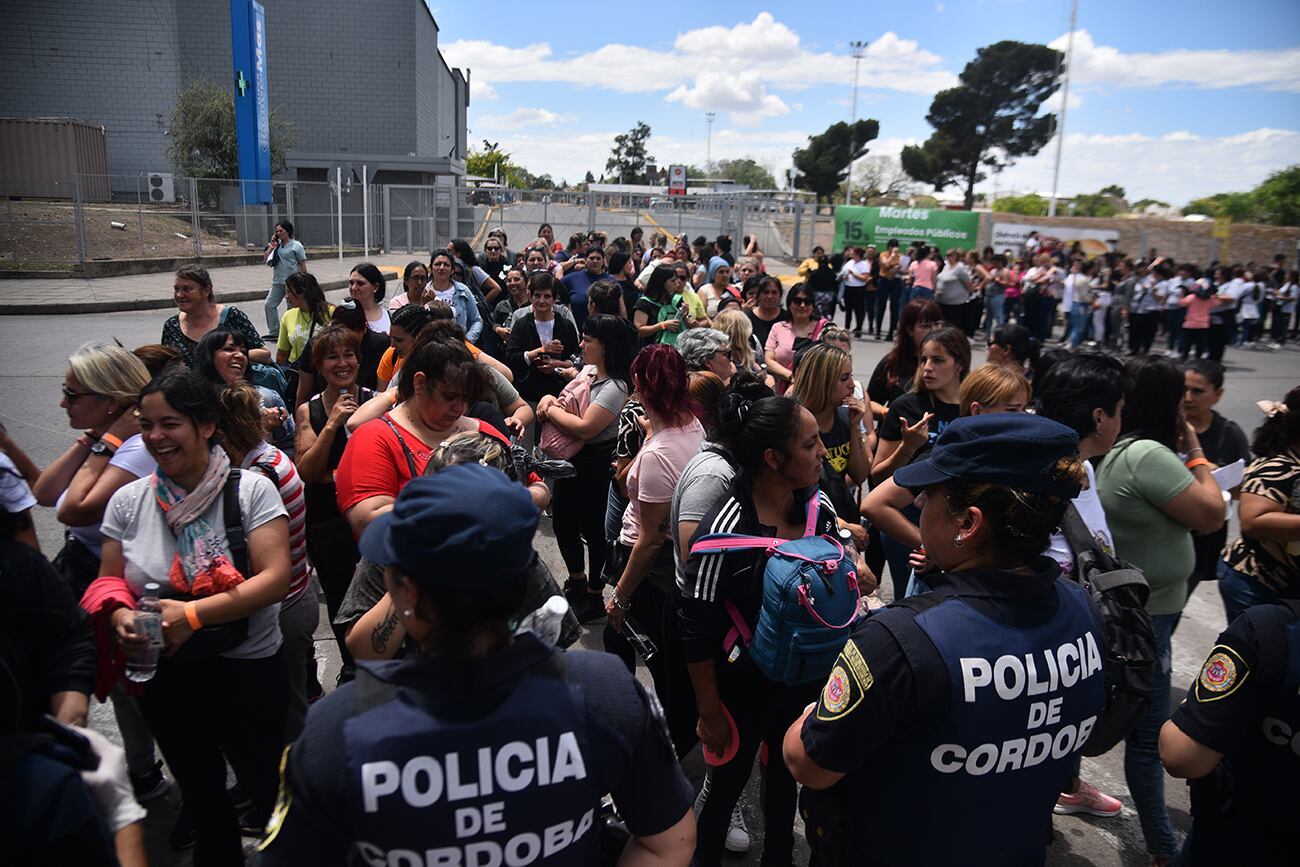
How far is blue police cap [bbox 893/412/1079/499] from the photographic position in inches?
72.0

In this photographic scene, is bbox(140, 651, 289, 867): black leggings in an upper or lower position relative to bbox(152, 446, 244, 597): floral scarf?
lower

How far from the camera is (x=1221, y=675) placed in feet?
6.42

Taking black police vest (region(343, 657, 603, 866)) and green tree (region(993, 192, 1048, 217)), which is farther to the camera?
green tree (region(993, 192, 1048, 217))

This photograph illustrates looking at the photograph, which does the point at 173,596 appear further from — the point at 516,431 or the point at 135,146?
the point at 135,146

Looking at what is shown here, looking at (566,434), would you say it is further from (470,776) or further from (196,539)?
(470,776)

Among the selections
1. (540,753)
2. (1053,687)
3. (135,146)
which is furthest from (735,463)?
(135,146)

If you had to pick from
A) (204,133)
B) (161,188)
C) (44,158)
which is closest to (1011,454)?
(161,188)

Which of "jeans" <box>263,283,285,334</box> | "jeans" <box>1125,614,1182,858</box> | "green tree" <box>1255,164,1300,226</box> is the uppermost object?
"green tree" <box>1255,164,1300,226</box>

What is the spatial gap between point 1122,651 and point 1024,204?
56.8 m

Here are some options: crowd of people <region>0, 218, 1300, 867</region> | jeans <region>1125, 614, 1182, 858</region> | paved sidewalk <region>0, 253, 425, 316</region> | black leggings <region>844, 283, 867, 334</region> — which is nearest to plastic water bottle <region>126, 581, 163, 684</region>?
crowd of people <region>0, 218, 1300, 867</region>

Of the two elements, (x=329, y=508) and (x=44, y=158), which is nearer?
(x=329, y=508)

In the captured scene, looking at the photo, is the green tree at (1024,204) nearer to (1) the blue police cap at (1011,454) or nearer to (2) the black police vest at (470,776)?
(1) the blue police cap at (1011,454)

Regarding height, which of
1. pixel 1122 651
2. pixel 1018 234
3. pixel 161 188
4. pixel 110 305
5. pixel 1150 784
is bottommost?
pixel 1150 784

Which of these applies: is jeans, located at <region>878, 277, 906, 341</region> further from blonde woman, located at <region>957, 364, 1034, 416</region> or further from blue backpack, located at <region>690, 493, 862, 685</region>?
blue backpack, located at <region>690, 493, 862, 685</region>
